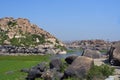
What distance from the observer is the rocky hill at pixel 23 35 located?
147 meters

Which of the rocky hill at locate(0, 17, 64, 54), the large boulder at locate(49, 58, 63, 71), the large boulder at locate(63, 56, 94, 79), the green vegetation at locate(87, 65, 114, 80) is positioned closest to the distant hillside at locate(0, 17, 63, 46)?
the rocky hill at locate(0, 17, 64, 54)

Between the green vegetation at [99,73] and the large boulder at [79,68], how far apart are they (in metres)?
0.36

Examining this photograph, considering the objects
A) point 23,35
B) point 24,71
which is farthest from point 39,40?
point 24,71

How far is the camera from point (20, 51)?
129750mm

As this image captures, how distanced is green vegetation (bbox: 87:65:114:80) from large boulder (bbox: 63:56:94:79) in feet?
1.17

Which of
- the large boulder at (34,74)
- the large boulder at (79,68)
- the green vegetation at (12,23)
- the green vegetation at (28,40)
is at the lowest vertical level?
the large boulder at (34,74)

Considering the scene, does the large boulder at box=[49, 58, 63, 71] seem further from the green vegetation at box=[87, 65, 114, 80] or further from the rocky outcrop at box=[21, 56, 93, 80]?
the green vegetation at box=[87, 65, 114, 80]

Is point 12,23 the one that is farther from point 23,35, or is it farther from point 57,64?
point 57,64

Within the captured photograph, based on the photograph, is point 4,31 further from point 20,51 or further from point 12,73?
point 12,73

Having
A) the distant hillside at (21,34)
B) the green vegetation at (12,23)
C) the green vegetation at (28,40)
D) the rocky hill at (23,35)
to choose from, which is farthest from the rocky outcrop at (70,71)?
the green vegetation at (12,23)

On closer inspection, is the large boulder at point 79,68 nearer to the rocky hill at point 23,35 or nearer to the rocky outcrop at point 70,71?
the rocky outcrop at point 70,71

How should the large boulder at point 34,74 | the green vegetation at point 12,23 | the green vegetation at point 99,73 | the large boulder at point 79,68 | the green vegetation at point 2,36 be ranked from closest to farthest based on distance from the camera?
the green vegetation at point 99,73 → the large boulder at point 79,68 → the large boulder at point 34,74 → the green vegetation at point 2,36 → the green vegetation at point 12,23

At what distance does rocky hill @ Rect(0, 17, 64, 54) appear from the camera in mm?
146688

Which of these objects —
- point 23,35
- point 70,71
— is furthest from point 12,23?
point 70,71
